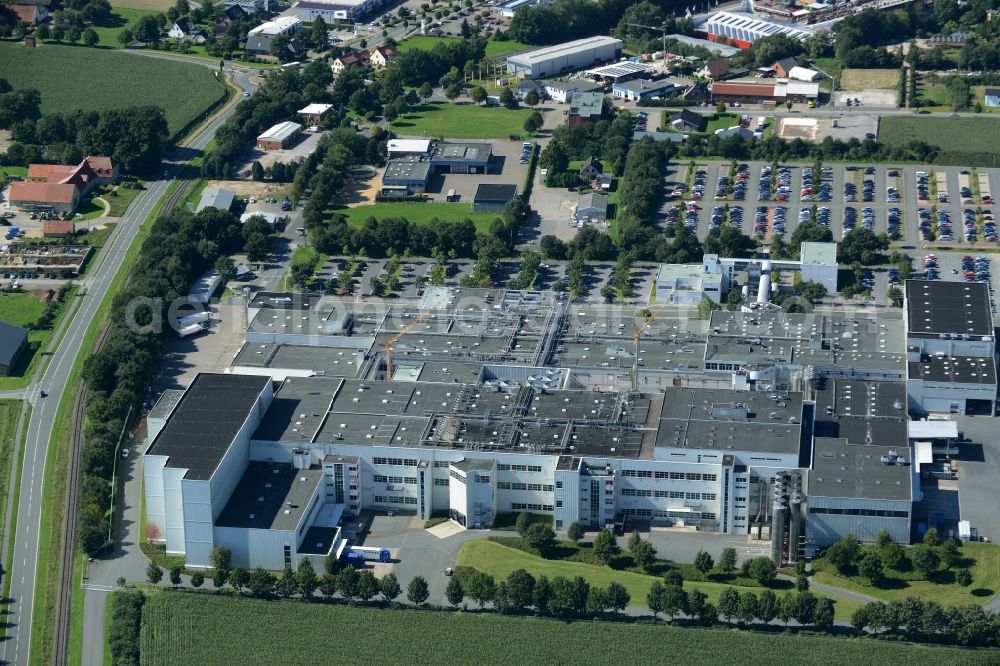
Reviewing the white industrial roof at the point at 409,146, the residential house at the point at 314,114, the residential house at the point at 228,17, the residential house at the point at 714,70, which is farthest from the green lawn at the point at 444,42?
the white industrial roof at the point at 409,146

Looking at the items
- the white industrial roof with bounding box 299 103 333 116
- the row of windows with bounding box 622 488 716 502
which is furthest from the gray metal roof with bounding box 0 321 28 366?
the white industrial roof with bounding box 299 103 333 116

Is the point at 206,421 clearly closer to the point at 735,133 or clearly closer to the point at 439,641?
the point at 439,641

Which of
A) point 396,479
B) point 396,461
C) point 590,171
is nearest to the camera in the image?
point 396,461

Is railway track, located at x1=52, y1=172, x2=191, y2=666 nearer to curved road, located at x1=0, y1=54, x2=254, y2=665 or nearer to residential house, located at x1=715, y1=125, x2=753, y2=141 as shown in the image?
curved road, located at x1=0, y1=54, x2=254, y2=665

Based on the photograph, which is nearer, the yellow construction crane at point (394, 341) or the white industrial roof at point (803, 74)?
the yellow construction crane at point (394, 341)

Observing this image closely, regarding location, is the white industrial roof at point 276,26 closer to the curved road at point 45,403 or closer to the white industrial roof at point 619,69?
the curved road at point 45,403

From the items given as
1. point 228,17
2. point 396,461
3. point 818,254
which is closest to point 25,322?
point 396,461

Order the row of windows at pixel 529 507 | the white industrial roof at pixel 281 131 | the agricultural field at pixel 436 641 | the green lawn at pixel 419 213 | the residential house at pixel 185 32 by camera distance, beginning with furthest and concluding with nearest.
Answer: the residential house at pixel 185 32 → the white industrial roof at pixel 281 131 → the green lawn at pixel 419 213 → the row of windows at pixel 529 507 → the agricultural field at pixel 436 641
